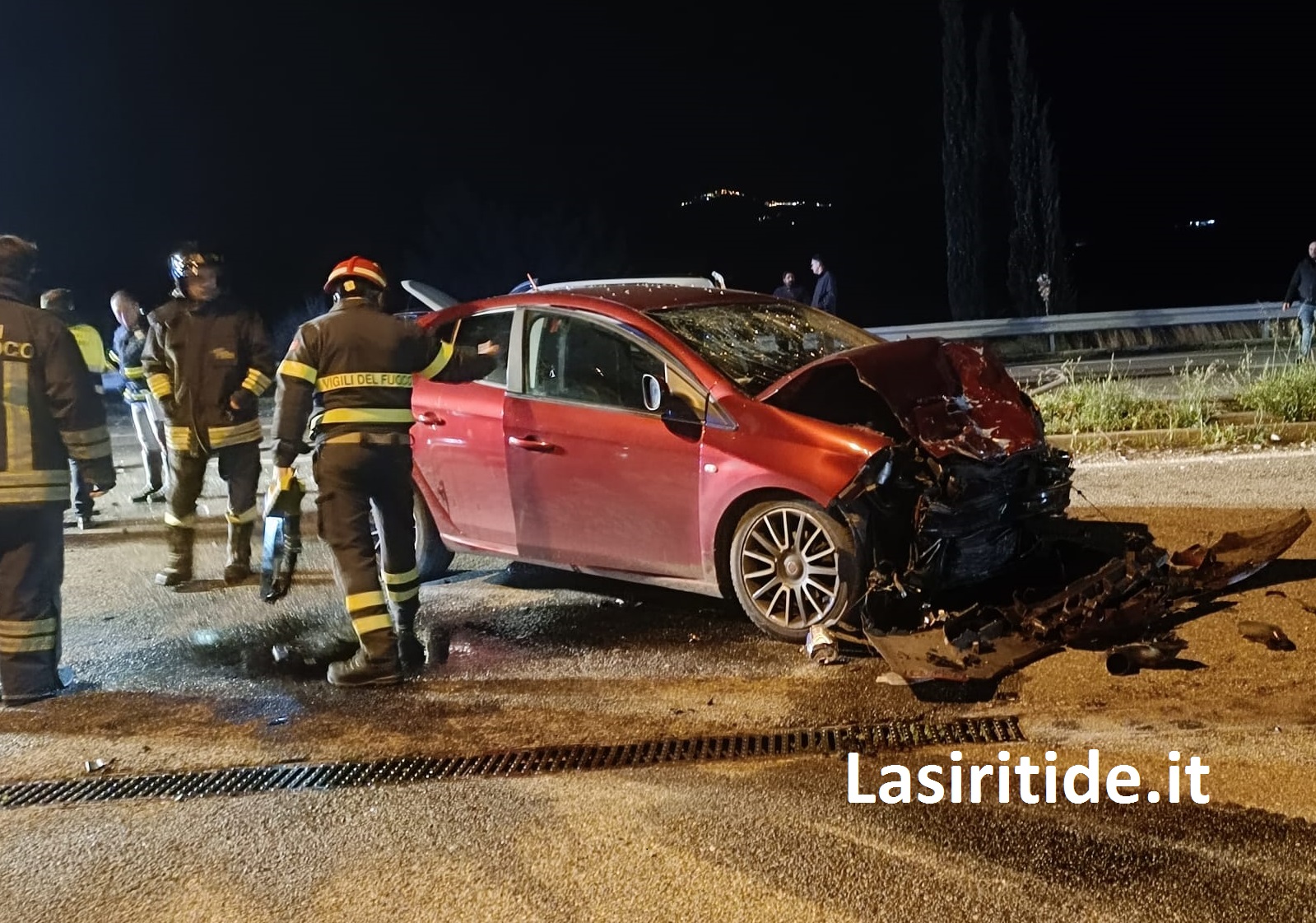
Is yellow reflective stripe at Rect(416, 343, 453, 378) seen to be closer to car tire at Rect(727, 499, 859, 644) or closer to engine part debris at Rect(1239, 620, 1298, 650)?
car tire at Rect(727, 499, 859, 644)

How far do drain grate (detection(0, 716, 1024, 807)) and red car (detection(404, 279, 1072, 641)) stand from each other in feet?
2.86

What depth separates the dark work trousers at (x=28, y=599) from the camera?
4.98m

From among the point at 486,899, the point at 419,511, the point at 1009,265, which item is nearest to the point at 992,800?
the point at 486,899

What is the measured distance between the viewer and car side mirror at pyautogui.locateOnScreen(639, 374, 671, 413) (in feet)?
17.0

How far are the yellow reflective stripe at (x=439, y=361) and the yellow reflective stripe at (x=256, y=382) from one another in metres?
1.69

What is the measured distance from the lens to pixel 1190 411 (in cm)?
943

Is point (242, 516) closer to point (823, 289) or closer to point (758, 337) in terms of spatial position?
point (758, 337)

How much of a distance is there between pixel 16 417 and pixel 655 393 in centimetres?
275

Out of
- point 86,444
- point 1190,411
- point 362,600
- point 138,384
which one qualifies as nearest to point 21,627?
point 86,444

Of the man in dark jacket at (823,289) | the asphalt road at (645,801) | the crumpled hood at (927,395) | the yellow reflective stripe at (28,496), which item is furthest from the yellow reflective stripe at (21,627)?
the man in dark jacket at (823,289)

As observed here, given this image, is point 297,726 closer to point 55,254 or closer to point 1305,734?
point 1305,734

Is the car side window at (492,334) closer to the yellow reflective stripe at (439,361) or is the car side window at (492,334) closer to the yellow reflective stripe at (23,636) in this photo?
the yellow reflective stripe at (439,361)

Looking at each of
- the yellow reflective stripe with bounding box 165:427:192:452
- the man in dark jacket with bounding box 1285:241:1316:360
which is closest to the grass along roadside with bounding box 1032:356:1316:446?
the man in dark jacket with bounding box 1285:241:1316:360

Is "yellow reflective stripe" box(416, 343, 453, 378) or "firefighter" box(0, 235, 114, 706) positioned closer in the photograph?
"firefighter" box(0, 235, 114, 706)
